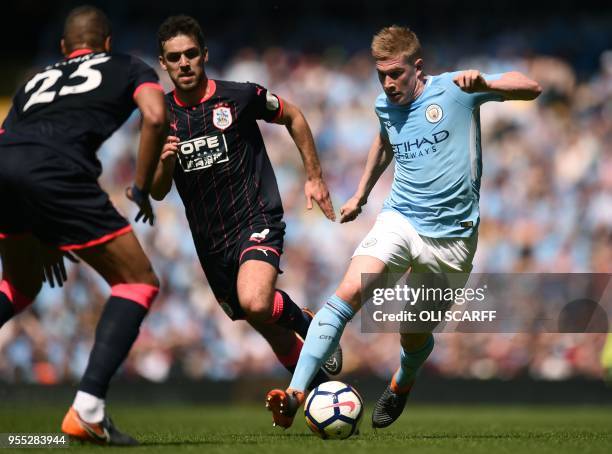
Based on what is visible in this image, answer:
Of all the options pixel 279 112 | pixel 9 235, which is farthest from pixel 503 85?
pixel 9 235

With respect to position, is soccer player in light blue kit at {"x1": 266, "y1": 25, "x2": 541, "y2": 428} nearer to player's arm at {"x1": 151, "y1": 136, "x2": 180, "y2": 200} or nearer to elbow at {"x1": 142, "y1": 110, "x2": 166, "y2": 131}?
player's arm at {"x1": 151, "y1": 136, "x2": 180, "y2": 200}

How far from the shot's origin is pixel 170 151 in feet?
21.3

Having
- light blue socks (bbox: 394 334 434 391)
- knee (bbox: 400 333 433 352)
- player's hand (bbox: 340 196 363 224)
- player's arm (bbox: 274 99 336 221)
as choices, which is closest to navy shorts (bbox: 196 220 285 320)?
player's arm (bbox: 274 99 336 221)

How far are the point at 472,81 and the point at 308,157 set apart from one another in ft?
4.83

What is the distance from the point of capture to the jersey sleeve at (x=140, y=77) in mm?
5465

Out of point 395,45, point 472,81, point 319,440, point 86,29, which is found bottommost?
point 319,440

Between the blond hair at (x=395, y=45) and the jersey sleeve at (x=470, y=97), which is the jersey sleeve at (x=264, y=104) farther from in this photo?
the jersey sleeve at (x=470, y=97)

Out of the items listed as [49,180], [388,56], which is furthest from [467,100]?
[49,180]

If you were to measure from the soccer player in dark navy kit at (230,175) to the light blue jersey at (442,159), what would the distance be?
616mm

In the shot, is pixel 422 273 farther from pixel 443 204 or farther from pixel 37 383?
pixel 37 383

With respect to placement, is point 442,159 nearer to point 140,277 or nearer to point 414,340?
Result: point 414,340

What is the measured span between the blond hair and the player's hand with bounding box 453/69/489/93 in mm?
590

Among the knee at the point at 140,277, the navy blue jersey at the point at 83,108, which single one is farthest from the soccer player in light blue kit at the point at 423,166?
the navy blue jersey at the point at 83,108

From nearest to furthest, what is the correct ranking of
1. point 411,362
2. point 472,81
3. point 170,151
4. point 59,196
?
point 59,196 < point 472,81 < point 170,151 < point 411,362
